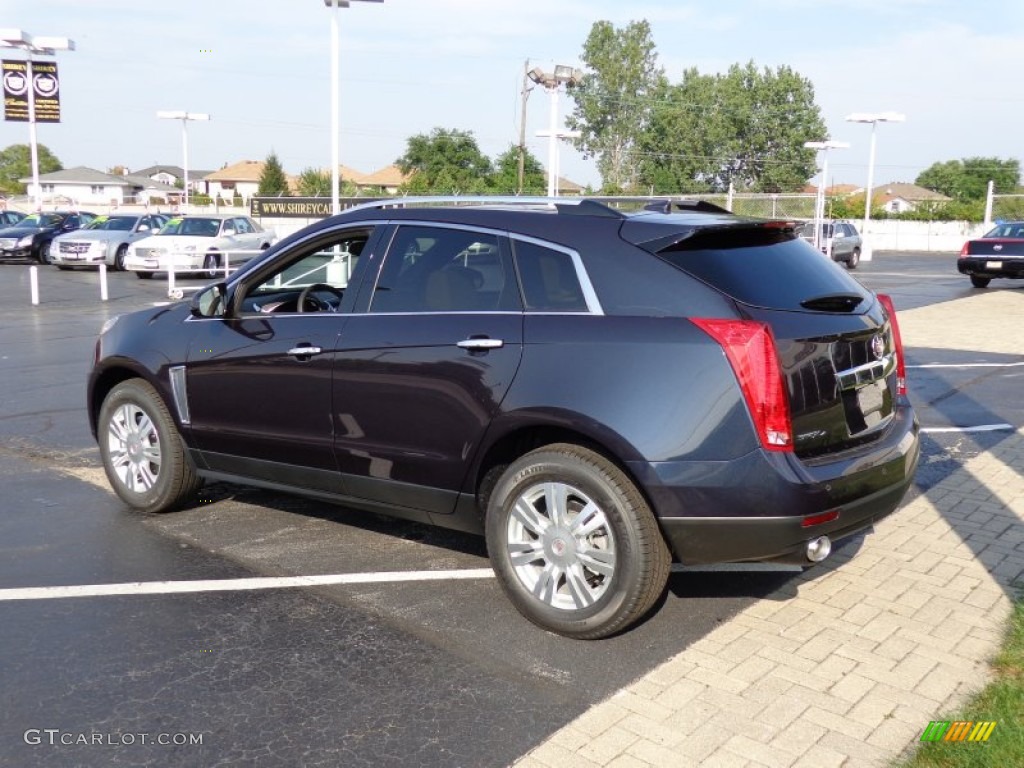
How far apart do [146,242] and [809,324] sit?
972 inches

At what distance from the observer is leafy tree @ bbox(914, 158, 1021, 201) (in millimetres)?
117562

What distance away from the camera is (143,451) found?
19.5ft

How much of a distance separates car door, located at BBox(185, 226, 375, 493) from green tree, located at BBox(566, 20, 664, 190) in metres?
80.9

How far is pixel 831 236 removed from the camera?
3194cm

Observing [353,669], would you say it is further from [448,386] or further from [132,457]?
[132,457]

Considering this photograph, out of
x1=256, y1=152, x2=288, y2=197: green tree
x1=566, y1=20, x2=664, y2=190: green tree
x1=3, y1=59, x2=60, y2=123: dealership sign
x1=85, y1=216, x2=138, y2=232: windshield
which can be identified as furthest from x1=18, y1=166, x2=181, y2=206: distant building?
x1=85, y1=216, x2=138, y2=232: windshield

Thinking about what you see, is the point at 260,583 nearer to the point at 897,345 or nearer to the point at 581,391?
the point at 581,391

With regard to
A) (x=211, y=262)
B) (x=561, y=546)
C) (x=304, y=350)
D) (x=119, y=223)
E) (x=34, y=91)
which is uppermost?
(x=34, y=91)

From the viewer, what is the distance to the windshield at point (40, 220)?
36.1m

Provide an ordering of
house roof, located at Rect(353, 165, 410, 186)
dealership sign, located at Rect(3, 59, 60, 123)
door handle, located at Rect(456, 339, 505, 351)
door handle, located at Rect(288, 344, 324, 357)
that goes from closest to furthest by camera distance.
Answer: door handle, located at Rect(456, 339, 505, 351)
door handle, located at Rect(288, 344, 324, 357)
dealership sign, located at Rect(3, 59, 60, 123)
house roof, located at Rect(353, 165, 410, 186)

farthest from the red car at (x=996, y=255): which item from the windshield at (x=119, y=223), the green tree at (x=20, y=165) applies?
the green tree at (x=20, y=165)

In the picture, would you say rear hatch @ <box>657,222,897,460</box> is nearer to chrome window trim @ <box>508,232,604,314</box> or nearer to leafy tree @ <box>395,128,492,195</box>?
chrome window trim @ <box>508,232,604,314</box>

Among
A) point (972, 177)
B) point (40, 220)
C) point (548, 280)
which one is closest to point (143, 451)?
point (548, 280)

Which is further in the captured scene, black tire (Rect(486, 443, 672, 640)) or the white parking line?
the white parking line
